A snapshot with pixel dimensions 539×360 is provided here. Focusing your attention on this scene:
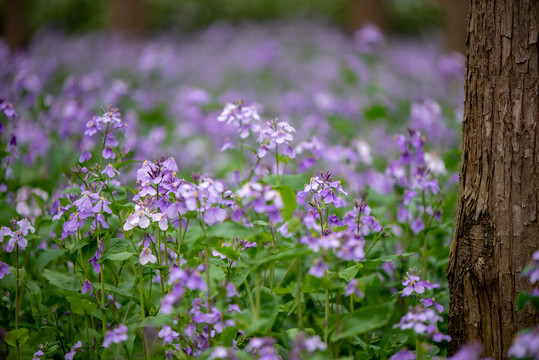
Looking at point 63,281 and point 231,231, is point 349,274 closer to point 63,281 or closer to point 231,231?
point 231,231

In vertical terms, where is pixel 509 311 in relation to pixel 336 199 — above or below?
below

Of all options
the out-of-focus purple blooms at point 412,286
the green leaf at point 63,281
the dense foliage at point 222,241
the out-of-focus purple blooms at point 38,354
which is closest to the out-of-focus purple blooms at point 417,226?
the dense foliage at point 222,241

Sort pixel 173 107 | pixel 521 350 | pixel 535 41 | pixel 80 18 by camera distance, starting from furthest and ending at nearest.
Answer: pixel 80 18 → pixel 173 107 → pixel 535 41 → pixel 521 350

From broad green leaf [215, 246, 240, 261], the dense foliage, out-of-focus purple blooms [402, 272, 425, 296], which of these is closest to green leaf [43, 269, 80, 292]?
the dense foliage

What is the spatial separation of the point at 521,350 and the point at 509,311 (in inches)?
15.4

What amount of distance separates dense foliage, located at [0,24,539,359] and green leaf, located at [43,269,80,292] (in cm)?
2

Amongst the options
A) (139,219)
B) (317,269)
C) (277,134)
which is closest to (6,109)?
(139,219)

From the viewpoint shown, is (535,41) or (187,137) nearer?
(535,41)

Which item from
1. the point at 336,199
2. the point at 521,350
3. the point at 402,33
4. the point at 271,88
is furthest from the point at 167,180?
the point at 402,33

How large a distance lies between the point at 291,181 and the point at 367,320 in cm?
67

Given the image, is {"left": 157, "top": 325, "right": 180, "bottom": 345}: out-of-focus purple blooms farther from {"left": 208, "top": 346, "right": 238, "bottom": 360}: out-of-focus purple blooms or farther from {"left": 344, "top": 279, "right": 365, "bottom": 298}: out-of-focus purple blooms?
{"left": 344, "top": 279, "right": 365, "bottom": 298}: out-of-focus purple blooms

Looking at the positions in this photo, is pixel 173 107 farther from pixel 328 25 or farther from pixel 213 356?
pixel 328 25

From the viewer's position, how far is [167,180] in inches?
62.1

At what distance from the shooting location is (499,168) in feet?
5.00
